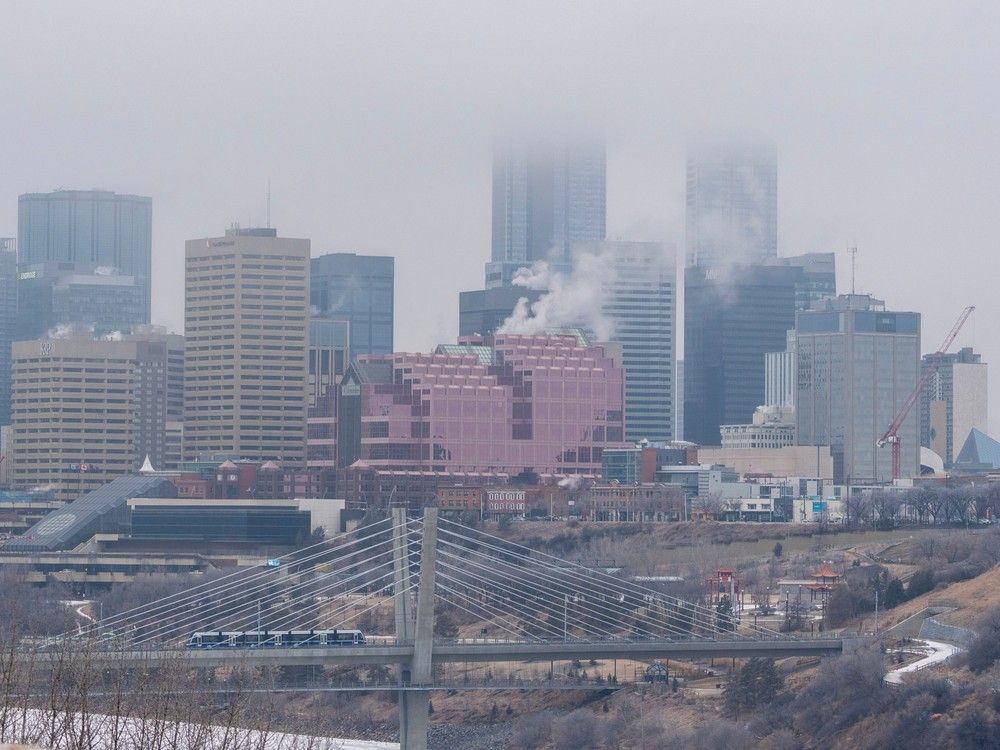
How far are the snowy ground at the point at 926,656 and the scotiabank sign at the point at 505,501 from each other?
274 feet

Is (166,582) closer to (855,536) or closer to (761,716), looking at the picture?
(855,536)

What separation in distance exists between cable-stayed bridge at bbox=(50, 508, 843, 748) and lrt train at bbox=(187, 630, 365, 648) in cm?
8

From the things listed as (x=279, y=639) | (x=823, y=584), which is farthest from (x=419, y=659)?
(x=823, y=584)

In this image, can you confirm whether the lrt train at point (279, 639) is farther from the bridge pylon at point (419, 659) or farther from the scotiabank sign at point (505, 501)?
the scotiabank sign at point (505, 501)

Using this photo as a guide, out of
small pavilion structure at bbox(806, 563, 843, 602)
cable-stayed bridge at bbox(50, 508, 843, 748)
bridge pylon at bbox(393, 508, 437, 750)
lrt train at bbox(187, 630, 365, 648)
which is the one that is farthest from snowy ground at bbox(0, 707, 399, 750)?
small pavilion structure at bbox(806, 563, 843, 602)

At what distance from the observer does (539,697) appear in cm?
10469

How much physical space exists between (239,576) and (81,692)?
93738 mm

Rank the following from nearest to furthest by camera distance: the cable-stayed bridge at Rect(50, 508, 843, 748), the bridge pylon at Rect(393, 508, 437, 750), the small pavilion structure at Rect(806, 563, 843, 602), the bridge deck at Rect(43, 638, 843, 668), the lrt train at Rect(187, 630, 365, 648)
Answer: the bridge pylon at Rect(393, 508, 437, 750)
the bridge deck at Rect(43, 638, 843, 668)
the cable-stayed bridge at Rect(50, 508, 843, 748)
the lrt train at Rect(187, 630, 365, 648)
the small pavilion structure at Rect(806, 563, 843, 602)

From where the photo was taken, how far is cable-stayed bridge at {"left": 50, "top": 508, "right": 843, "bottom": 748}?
295 feet

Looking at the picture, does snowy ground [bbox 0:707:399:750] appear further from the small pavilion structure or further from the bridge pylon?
the small pavilion structure

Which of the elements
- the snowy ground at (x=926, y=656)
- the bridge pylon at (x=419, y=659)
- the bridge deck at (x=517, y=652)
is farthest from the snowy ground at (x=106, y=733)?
the snowy ground at (x=926, y=656)

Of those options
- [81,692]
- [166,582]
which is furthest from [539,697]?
[81,692]

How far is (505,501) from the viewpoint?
602 ft

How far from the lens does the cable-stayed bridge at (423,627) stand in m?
89.8
